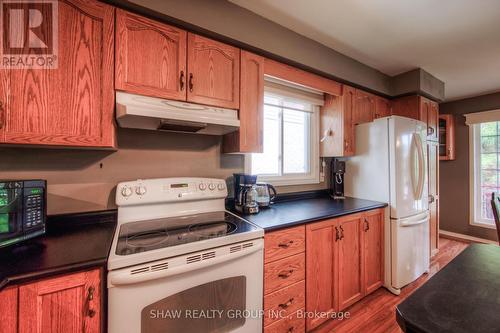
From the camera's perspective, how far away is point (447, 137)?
361cm

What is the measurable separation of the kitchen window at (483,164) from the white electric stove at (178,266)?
4.21 m

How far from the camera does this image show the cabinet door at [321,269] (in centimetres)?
151

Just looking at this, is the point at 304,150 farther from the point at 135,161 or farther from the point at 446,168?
the point at 446,168

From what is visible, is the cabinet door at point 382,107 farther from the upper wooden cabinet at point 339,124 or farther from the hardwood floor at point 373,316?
the hardwood floor at point 373,316

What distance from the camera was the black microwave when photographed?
3.02 feet

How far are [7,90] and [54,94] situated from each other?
0.16 m

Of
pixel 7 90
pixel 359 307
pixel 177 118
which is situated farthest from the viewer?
pixel 359 307

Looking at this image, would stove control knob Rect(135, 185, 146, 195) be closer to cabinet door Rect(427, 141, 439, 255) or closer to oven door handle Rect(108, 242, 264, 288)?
oven door handle Rect(108, 242, 264, 288)

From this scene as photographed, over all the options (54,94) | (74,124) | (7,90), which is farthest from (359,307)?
(7,90)

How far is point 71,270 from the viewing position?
80 cm

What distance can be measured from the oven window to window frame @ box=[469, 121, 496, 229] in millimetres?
4321

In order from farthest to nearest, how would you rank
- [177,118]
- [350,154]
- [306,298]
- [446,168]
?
[446,168] → [350,154] → [306,298] → [177,118]

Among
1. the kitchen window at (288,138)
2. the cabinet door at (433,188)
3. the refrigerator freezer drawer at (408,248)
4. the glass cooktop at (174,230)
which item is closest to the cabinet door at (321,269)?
the glass cooktop at (174,230)
